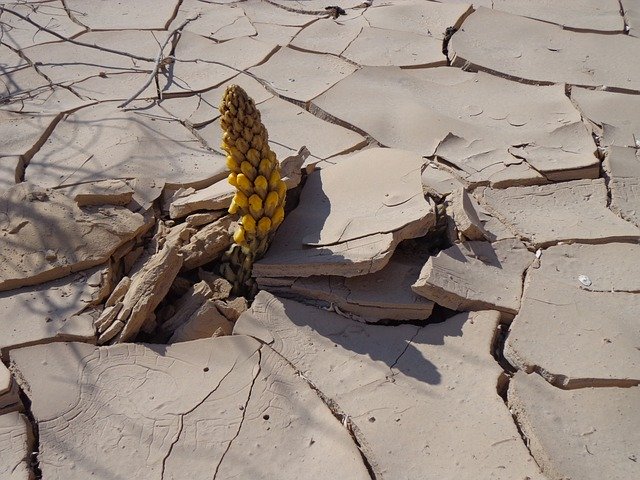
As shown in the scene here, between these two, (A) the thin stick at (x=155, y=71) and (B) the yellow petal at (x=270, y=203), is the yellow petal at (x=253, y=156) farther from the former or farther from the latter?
(A) the thin stick at (x=155, y=71)

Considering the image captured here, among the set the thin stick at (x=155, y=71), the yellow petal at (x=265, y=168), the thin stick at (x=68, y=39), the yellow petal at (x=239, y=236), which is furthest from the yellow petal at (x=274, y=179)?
the thin stick at (x=68, y=39)

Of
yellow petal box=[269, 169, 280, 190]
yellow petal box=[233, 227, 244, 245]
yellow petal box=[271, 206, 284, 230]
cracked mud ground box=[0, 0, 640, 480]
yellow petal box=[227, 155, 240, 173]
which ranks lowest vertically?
cracked mud ground box=[0, 0, 640, 480]

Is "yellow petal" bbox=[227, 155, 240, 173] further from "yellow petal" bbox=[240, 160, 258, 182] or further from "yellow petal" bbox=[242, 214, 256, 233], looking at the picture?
"yellow petal" bbox=[242, 214, 256, 233]

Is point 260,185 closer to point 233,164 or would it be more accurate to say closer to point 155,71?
point 233,164

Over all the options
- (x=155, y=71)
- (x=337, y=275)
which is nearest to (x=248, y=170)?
(x=337, y=275)

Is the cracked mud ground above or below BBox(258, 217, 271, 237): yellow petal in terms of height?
below

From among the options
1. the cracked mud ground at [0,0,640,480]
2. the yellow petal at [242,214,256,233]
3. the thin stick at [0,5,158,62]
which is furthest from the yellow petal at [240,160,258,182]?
the thin stick at [0,5,158,62]

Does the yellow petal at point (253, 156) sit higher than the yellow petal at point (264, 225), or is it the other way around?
the yellow petal at point (253, 156)

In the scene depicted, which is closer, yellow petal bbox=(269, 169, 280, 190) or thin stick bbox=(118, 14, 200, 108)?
yellow petal bbox=(269, 169, 280, 190)

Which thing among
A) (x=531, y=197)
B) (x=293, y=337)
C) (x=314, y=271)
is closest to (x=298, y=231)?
(x=314, y=271)
